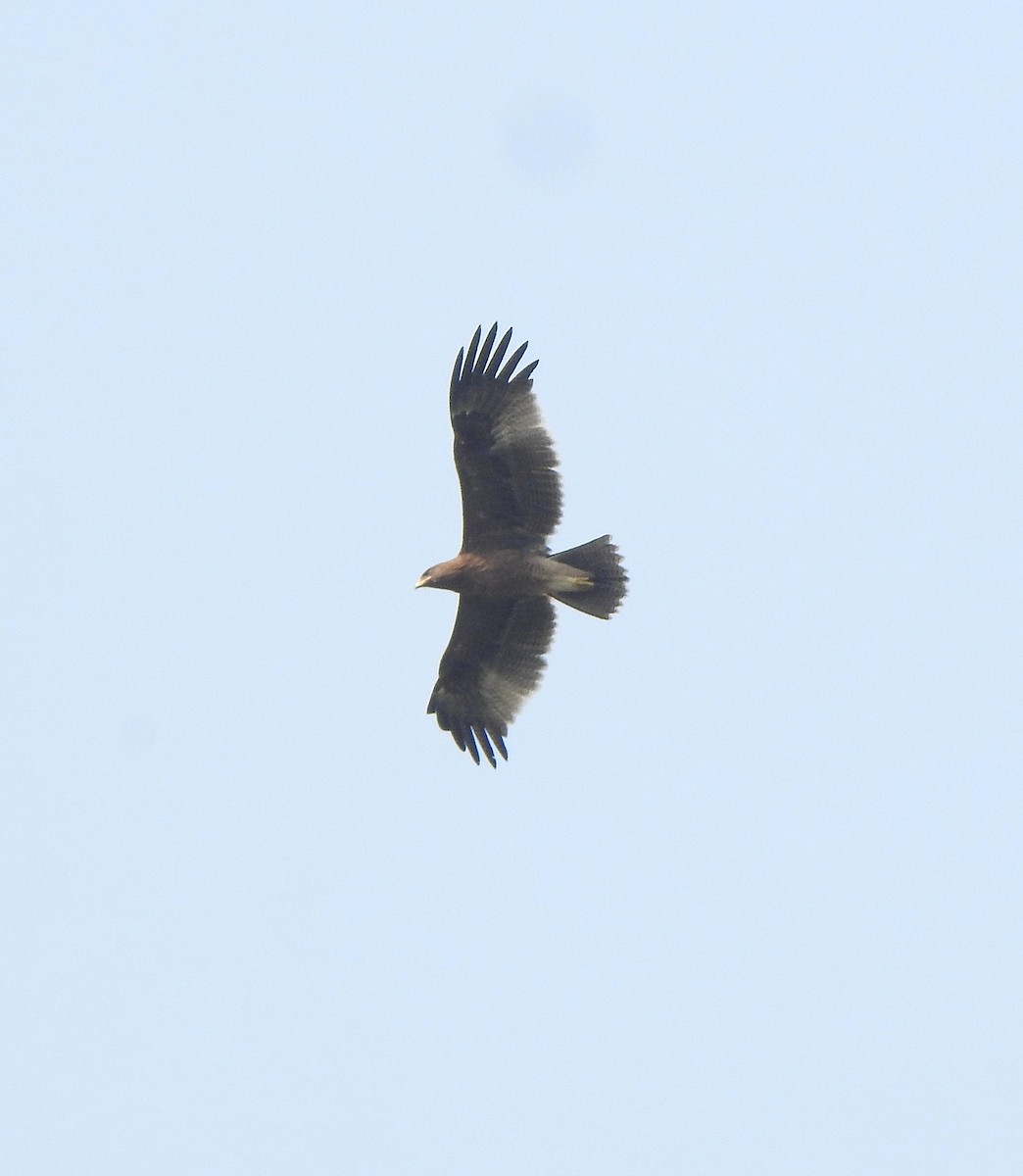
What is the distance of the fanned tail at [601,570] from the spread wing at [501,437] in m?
0.39

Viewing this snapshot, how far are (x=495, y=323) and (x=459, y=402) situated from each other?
69cm

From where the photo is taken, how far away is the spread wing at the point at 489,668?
18484 millimetres

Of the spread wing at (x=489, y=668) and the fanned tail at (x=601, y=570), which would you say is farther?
the spread wing at (x=489, y=668)

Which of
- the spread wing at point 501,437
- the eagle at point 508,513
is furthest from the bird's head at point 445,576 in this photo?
the spread wing at point 501,437

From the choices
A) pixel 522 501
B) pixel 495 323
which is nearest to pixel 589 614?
pixel 522 501

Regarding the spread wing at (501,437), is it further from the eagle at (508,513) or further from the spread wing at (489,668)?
the spread wing at (489,668)

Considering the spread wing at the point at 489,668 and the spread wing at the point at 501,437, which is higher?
the spread wing at the point at 501,437

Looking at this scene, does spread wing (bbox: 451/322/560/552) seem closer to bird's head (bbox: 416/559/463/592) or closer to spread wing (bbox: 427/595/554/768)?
bird's head (bbox: 416/559/463/592)

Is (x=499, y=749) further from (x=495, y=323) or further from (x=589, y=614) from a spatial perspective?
(x=495, y=323)

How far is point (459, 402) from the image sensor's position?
17.6 m

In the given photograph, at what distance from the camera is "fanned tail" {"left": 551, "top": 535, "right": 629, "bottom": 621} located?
17672 millimetres

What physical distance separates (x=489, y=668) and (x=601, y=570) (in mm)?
1551

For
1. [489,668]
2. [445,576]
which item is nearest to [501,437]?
[445,576]

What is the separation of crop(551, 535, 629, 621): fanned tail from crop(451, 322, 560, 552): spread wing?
1.27 feet
